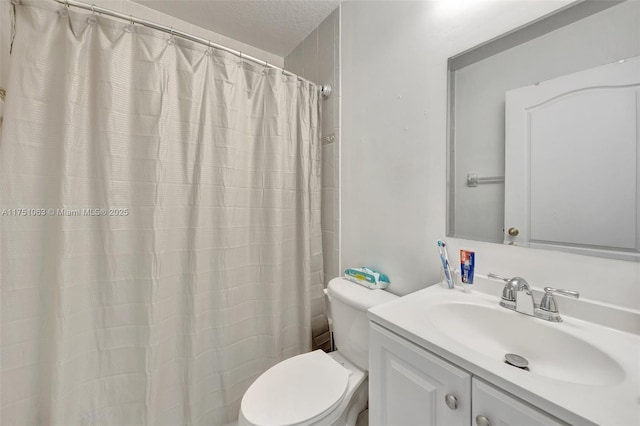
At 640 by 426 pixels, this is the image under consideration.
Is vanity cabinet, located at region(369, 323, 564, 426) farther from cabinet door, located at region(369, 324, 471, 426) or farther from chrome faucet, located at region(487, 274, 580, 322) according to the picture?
chrome faucet, located at region(487, 274, 580, 322)

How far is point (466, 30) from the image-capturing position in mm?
915

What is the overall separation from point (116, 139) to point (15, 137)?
11.0 inches

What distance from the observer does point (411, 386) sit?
2.14ft

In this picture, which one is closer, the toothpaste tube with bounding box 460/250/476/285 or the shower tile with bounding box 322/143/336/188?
the toothpaste tube with bounding box 460/250/476/285

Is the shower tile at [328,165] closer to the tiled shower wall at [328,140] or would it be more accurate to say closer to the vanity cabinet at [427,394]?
the tiled shower wall at [328,140]

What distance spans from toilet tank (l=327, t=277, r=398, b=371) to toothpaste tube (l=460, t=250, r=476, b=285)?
0.32 meters

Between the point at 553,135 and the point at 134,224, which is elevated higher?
the point at 553,135

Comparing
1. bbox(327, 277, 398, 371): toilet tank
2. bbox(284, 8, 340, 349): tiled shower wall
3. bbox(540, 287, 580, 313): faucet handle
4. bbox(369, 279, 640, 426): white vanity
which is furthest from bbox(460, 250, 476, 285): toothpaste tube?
bbox(284, 8, 340, 349): tiled shower wall

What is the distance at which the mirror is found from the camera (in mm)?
638

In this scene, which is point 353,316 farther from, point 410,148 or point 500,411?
point 410,148

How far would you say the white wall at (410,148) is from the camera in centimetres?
75

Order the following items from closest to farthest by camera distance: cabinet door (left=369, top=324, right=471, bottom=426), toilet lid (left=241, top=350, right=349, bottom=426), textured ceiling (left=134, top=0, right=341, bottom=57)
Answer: cabinet door (left=369, top=324, right=471, bottom=426) < toilet lid (left=241, top=350, right=349, bottom=426) < textured ceiling (left=134, top=0, right=341, bottom=57)

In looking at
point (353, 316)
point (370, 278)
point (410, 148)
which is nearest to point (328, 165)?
point (410, 148)

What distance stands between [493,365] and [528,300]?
31 centimetres
